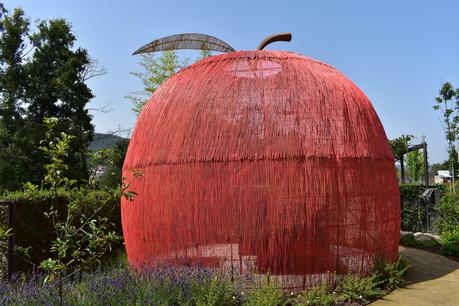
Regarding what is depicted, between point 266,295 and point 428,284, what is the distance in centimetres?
342

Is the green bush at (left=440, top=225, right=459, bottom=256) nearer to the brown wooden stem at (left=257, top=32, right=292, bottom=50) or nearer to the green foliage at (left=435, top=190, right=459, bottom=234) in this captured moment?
the green foliage at (left=435, top=190, right=459, bottom=234)

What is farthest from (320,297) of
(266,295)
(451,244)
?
(451,244)

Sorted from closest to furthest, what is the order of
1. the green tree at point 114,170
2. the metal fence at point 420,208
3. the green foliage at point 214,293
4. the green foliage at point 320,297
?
the green tree at point 114,170
the green foliage at point 214,293
the green foliage at point 320,297
the metal fence at point 420,208

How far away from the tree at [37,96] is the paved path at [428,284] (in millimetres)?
16485

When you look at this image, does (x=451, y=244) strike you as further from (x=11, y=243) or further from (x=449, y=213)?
(x=11, y=243)

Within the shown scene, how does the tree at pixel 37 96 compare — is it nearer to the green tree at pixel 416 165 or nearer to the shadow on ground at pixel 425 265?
the shadow on ground at pixel 425 265

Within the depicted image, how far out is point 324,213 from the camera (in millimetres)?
6508

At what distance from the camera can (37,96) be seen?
75.0 feet

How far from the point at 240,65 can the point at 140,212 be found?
2.99 metres

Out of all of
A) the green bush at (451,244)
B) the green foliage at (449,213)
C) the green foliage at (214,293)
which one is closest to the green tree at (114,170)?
the green foliage at (214,293)

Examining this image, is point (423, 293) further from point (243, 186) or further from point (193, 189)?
point (193, 189)

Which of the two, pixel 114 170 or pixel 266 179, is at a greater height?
pixel 114 170

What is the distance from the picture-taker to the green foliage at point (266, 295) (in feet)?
18.8

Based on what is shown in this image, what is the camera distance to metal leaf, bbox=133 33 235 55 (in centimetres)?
938
